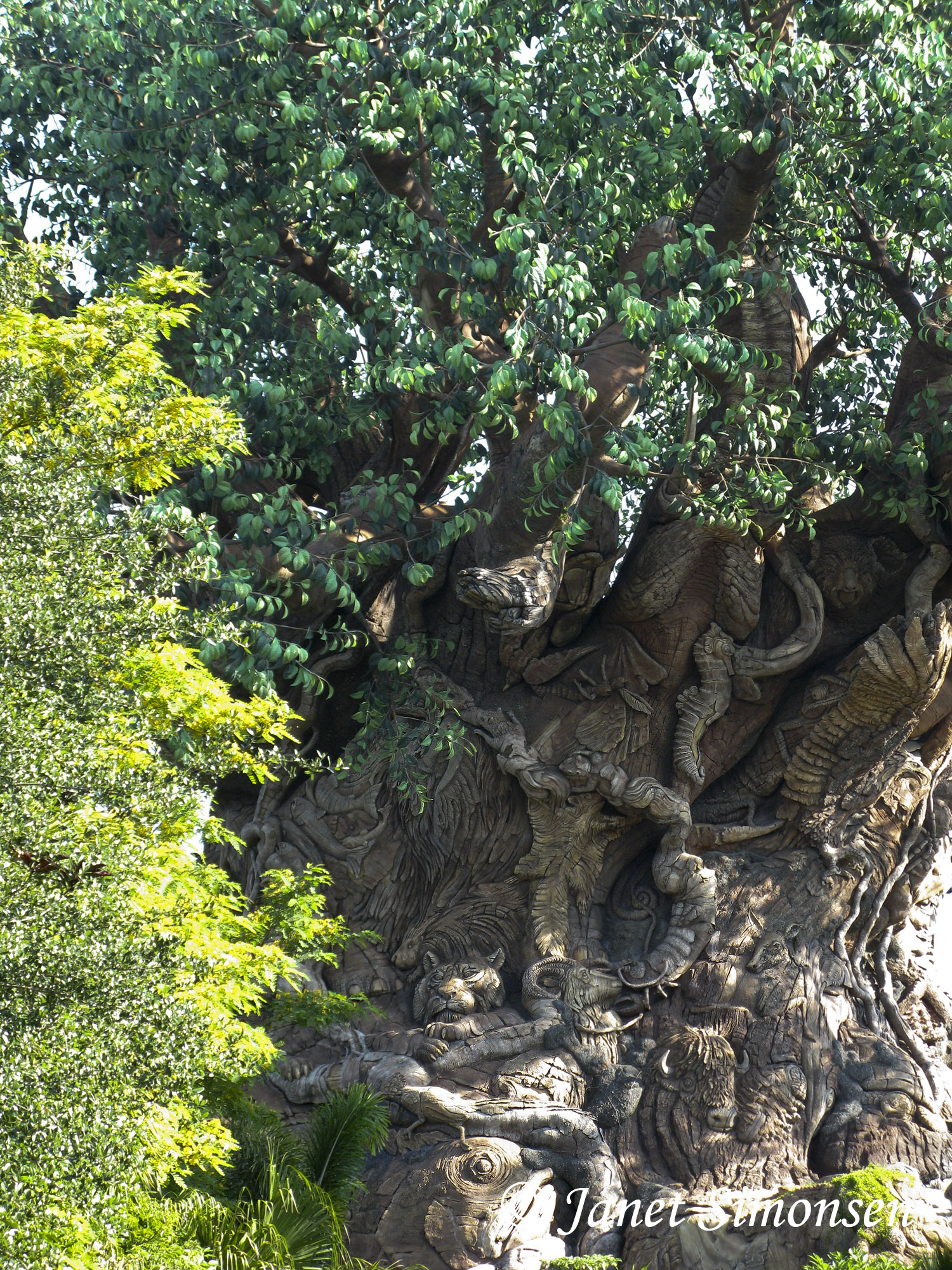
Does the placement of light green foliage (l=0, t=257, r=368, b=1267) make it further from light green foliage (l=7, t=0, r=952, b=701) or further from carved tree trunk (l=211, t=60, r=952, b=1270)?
carved tree trunk (l=211, t=60, r=952, b=1270)

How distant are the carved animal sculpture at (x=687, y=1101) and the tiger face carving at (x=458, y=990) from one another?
3.82 feet

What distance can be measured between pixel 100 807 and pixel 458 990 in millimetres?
4170

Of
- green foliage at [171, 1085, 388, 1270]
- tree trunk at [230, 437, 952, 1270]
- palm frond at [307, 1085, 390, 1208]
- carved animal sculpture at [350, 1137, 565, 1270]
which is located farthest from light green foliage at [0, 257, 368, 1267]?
tree trunk at [230, 437, 952, 1270]

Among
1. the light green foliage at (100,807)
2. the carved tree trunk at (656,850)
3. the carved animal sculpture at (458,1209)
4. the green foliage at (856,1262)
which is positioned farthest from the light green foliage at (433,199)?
the green foliage at (856,1262)

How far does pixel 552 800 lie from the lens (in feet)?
28.0

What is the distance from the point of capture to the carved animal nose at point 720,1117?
25.1 ft

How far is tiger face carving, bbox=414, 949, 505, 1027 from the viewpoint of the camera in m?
7.84

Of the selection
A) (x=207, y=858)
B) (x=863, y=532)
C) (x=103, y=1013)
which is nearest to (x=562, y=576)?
(x=863, y=532)

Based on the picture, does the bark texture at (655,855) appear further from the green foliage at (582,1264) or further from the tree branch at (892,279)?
the green foliage at (582,1264)

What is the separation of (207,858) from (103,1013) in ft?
18.2

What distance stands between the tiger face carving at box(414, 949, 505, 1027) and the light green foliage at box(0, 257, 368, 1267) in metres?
2.64

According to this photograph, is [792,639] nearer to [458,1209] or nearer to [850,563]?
[850,563]

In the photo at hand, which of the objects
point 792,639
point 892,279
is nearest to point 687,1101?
point 792,639

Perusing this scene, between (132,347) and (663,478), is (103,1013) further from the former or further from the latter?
(663,478)
